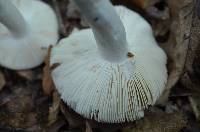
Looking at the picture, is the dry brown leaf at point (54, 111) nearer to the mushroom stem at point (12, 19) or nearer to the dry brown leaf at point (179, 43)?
the mushroom stem at point (12, 19)

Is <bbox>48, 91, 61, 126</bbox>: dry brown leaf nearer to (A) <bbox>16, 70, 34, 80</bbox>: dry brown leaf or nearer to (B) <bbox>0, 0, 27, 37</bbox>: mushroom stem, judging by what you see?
(A) <bbox>16, 70, 34, 80</bbox>: dry brown leaf

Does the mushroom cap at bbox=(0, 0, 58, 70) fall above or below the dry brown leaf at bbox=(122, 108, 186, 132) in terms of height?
above

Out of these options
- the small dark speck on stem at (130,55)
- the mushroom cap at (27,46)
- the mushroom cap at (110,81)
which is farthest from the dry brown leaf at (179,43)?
the mushroom cap at (27,46)

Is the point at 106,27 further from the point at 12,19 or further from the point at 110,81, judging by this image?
the point at 12,19

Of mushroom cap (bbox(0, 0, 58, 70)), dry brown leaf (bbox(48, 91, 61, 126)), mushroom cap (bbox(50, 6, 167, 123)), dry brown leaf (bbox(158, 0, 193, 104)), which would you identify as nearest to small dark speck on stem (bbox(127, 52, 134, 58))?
mushroom cap (bbox(50, 6, 167, 123))

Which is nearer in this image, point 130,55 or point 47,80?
point 130,55

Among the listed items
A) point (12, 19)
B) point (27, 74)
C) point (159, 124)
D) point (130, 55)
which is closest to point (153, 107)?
point (159, 124)
